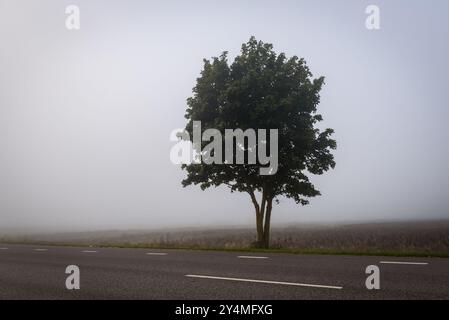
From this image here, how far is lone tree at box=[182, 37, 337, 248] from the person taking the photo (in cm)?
1895

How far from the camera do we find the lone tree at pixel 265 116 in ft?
62.2

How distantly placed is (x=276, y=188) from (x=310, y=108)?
462 centimetres

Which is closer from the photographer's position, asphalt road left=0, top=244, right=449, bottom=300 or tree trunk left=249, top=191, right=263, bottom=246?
asphalt road left=0, top=244, right=449, bottom=300

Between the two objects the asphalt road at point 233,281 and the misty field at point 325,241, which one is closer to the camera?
the asphalt road at point 233,281

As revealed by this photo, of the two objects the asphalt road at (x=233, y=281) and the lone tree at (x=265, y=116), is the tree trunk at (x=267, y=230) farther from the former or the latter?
the asphalt road at (x=233, y=281)

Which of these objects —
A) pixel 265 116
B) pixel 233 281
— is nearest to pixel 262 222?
pixel 265 116

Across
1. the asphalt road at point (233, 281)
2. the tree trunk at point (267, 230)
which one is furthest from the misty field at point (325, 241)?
the asphalt road at point (233, 281)

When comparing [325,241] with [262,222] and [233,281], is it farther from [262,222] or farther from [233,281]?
[233,281]

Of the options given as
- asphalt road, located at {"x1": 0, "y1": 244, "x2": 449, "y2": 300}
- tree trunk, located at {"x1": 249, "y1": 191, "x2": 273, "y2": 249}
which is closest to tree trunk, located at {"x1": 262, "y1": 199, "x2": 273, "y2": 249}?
tree trunk, located at {"x1": 249, "y1": 191, "x2": 273, "y2": 249}

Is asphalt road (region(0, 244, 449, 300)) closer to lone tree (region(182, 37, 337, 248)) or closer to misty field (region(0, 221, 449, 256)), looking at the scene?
misty field (region(0, 221, 449, 256))

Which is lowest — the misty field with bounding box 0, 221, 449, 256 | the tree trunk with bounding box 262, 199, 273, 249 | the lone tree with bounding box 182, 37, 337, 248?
the misty field with bounding box 0, 221, 449, 256

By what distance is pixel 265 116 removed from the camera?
1897 centimetres

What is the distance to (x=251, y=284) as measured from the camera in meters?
7.34

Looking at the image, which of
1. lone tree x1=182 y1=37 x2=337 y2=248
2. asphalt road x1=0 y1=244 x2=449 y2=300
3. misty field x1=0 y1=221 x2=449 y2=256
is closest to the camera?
asphalt road x1=0 y1=244 x2=449 y2=300
